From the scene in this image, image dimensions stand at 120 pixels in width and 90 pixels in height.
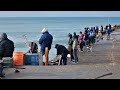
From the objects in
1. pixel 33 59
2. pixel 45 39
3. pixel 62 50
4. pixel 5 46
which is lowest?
pixel 33 59

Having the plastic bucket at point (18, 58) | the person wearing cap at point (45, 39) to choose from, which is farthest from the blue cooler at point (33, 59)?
the person wearing cap at point (45, 39)

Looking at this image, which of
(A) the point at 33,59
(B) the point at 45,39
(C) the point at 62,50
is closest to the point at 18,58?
(A) the point at 33,59

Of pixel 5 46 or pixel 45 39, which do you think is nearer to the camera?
pixel 5 46

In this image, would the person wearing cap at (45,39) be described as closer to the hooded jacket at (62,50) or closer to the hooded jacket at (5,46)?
the hooded jacket at (62,50)

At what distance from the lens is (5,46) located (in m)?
15.6

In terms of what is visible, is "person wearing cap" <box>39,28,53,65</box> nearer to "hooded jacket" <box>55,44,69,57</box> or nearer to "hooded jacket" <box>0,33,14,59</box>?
"hooded jacket" <box>55,44,69,57</box>

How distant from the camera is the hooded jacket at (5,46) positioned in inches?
614

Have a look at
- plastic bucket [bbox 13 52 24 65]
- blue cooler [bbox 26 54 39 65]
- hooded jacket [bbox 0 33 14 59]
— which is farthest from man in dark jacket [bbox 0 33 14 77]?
blue cooler [bbox 26 54 39 65]

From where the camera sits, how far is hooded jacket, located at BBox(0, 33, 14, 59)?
1559cm

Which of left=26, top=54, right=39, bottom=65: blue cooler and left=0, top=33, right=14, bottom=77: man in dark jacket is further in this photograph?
left=26, top=54, right=39, bottom=65: blue cooler

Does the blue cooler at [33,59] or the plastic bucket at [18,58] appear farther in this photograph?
the blue cooler at [33,59]

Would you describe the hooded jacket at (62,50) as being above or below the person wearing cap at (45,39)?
below

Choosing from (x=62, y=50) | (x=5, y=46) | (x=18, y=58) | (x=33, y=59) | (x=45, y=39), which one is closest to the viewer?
(x=5, y=46)

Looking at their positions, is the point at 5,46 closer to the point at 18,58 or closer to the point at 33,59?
the point at 18,58
